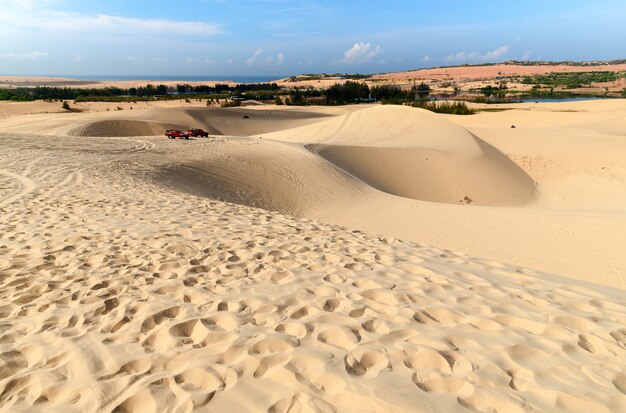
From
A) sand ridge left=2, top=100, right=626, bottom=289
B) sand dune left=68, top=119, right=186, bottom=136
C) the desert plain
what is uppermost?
sand dune left=68, top=119, right=186, bottom=136

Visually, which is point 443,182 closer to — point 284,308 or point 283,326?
point 284,308

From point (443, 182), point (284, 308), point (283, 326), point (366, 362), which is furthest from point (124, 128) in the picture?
point (366, 362)

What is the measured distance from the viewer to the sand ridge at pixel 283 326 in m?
2.47

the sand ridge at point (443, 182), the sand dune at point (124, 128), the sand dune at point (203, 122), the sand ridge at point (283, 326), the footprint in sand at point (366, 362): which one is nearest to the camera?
the sand ridge at point (283, 326)

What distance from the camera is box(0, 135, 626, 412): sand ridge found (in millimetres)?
2475

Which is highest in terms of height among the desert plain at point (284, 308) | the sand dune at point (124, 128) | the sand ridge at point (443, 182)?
the sand dune at point (124, 128)

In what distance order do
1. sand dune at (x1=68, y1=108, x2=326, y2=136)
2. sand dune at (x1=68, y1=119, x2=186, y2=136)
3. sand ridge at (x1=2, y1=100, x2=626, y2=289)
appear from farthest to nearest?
1. sand dune at (x1=68, y1=108, x2=326, y2=136)
2. sand dune at (x1=68, y1=119, x2=186, y2=136)
3. sand ridge at (x1=2, y1=100, x2=626, y2=289)

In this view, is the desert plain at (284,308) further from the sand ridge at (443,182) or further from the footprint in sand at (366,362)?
the sand ridge at (443,182)

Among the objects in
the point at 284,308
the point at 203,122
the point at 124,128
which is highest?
the point at 203,122

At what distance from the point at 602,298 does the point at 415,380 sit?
2.92 metres

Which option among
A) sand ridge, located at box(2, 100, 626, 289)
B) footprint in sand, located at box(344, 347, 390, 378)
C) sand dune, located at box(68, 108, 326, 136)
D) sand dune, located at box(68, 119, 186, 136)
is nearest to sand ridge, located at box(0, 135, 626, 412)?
footprint in sand, located at box(344, 347, 390, 378)

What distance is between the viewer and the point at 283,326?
10.8 feet

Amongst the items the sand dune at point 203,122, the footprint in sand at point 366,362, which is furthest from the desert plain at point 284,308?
the sand dune at point 203,122

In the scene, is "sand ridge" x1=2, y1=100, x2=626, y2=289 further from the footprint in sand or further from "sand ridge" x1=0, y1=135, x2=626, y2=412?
the footprint in sand
